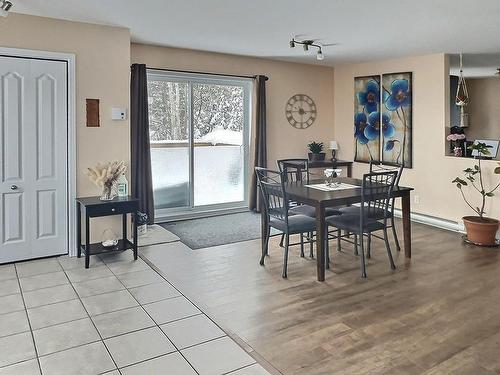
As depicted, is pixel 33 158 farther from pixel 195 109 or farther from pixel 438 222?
pixel 438 222

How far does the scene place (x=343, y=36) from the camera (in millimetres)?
4973

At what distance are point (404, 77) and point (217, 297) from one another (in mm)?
4701

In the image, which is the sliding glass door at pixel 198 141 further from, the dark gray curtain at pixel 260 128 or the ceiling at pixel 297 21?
the ceiling at pixel 297 21

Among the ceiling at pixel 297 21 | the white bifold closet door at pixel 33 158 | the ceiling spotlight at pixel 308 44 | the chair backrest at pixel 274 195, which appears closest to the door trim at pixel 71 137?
the white bifold closet door at pixel 33 158

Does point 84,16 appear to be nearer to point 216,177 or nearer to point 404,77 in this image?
point 216,177

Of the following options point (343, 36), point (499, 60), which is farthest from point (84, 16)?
point (499, 60)

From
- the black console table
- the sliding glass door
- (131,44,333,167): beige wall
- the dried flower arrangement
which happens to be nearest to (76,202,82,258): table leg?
the black console table

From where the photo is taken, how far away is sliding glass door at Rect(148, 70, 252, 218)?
6113 millimetres

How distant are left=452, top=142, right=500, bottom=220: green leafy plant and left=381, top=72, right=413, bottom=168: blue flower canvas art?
97cm

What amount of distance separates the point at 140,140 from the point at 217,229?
1.60 m

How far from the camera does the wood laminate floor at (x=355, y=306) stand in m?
2.53

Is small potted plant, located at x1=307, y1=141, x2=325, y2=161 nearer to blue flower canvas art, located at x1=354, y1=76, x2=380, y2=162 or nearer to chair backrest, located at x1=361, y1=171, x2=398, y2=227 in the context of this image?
blue flower canvas art, located at x1=354, y1=76, x2=380, y2=162

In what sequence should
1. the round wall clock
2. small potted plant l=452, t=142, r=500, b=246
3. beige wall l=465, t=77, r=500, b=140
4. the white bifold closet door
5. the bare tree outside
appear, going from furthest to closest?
beige wall l=465, t=77, r=500, b=140 < the round wall clock < the bare tree outside < small potted plant l=452, t=142, r=500, b=246 < the white bifold closet door

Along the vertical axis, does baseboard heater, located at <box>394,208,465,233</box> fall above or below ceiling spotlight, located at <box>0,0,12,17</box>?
below
